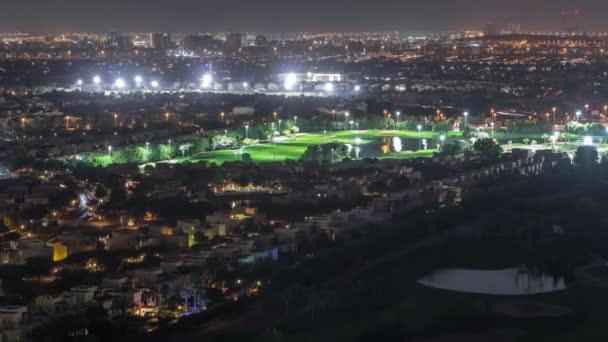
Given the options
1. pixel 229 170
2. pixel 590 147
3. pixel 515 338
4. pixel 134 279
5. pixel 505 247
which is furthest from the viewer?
pixel 590 147

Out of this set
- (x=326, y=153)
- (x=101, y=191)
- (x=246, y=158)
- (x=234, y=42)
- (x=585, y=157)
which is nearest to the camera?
(x=101, y=191)

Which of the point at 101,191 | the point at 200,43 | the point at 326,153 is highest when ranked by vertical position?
the point at 200,43

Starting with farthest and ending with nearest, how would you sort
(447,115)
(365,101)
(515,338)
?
1. (365,101)
2. (447,115)
3. (515,338)

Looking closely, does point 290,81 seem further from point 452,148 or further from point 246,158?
point 246,158

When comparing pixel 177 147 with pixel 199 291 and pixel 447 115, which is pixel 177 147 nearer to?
pixel 447 115

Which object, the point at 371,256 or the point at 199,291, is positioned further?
the point at 371,256

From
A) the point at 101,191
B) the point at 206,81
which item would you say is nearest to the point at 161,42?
the point at 206,81

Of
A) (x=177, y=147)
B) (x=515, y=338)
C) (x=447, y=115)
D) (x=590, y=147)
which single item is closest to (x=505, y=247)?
(x=515, y=338)
